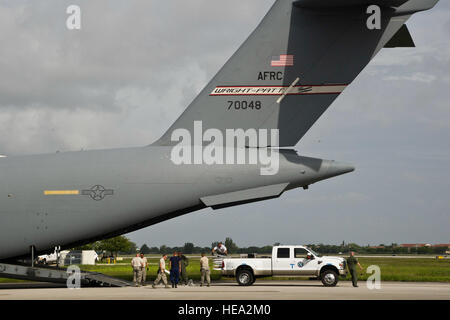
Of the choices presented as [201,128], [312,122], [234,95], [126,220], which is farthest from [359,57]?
[126,220]

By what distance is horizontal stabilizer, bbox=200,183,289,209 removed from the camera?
547 inches

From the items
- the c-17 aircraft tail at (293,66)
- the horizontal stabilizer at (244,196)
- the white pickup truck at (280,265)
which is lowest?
the white pickup truck at (280,265)

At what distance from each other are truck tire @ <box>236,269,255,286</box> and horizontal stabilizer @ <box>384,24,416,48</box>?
953 cm

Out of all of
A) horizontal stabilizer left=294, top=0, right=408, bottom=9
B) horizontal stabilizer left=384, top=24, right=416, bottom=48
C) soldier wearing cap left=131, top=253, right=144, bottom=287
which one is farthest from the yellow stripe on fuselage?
horizontal stabilizer left=384, top=24, right=416, bottom=48

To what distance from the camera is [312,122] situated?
47.1ft

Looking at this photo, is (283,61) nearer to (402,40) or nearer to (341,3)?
(341,3)

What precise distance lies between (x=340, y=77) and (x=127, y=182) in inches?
232

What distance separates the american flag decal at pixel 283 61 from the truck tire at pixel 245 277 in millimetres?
8614

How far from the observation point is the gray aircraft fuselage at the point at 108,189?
46.0 ft

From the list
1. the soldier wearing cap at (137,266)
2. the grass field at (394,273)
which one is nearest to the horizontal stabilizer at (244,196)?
the soldier wearing cap at (137,266)

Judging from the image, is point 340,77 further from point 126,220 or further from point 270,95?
point 126,220

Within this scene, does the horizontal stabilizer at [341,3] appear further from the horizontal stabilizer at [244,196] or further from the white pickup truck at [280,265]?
the white pickup truck at [280,265]

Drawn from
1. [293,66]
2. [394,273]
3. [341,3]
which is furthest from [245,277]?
[394,273]

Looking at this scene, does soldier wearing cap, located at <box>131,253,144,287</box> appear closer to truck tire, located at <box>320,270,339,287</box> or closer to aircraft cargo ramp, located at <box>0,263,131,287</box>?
aircraft cargo ramp, located at <box>0,263,131,287</box>
